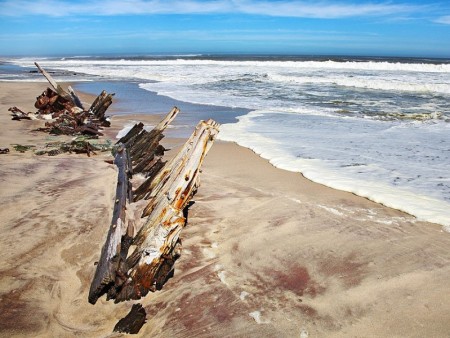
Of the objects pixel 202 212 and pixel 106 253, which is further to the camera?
pixel 202 212

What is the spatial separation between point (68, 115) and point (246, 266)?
7927 mm

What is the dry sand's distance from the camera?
2.56m

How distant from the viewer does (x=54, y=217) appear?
3.96 metres

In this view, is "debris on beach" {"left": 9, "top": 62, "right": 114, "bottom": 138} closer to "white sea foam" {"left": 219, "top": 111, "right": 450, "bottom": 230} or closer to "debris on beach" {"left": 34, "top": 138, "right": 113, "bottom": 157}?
"debris on beach" {"left": 34, "top": 138, "right": 113, "bottom": 157}

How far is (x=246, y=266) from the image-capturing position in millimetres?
3287

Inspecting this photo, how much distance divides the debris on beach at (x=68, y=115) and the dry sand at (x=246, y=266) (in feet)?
10.9

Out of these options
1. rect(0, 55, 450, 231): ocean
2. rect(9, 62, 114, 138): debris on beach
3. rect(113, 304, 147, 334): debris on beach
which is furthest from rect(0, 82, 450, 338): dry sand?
rect(9, 62, 114, 138): debris on beach

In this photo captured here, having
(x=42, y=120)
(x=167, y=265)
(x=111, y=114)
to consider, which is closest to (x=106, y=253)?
(x=167, y=265)

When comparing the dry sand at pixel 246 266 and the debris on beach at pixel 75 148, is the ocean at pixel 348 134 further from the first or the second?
the debris on beach at pixel 75 148

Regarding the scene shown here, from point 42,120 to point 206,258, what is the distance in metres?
8.28

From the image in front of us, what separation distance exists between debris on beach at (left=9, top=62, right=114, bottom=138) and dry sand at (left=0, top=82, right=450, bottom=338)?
3.33m

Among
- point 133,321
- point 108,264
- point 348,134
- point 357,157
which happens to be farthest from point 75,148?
point 348,134

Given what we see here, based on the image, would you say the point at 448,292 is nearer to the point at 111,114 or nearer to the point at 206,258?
the point at 206,258

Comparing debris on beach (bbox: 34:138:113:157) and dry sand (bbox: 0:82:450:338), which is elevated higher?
debris on beach (bbox: 34:138:113:157)
